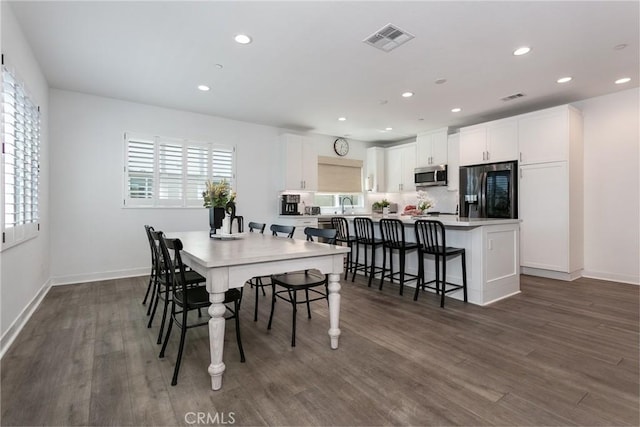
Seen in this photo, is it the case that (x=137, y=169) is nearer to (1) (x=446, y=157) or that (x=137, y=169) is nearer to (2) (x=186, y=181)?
(2) (x=186, y=181)

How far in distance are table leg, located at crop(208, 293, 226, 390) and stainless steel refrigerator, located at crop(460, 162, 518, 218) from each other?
4885mm

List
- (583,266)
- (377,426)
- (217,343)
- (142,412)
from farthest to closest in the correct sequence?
1. (583,266)
2. (217,343)
3. (142,412)
4. (377,426)

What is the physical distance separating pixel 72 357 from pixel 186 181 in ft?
11.1

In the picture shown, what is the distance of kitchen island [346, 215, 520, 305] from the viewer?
134 inches

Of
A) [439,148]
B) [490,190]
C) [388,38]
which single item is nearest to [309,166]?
[439,148]

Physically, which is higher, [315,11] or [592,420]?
[315,11]

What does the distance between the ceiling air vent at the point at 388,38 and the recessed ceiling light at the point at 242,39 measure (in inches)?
43.6

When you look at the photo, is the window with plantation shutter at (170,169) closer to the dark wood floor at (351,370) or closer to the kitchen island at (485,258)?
the dark wood floor at (351,370)

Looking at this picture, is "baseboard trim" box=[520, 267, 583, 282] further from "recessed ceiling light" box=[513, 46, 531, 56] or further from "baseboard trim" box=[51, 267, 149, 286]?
"baseboard trim" box=[51, 267, 149, 286]

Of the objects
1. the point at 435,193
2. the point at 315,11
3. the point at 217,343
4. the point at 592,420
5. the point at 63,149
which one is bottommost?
the point at 592,420

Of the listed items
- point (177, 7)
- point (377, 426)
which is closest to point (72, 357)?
point (377, 426)

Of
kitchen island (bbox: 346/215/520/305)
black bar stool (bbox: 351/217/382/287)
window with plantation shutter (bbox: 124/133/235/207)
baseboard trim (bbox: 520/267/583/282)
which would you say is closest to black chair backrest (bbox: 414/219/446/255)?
kitchen island (bbox: 346/215/520/305)

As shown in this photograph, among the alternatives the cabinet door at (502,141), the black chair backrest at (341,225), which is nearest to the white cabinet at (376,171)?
the cabinet door at (502,141)

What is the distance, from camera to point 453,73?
12.1ft
